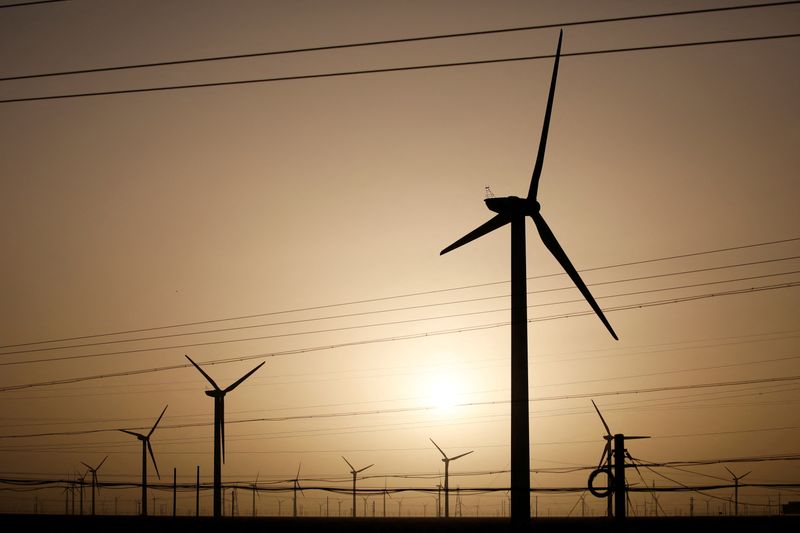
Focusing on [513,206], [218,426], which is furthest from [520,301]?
[218,426]

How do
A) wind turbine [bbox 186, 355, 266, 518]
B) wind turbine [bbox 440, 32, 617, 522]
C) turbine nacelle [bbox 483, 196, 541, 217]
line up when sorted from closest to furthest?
1. wind turbine [bbox 440, 32, 617, 522]
2. turbine nacelle [bbox 483, 196, 541, 217]
3. wind turbine [bbox 186, 355, 266, 518]

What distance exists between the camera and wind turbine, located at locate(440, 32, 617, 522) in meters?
29.6

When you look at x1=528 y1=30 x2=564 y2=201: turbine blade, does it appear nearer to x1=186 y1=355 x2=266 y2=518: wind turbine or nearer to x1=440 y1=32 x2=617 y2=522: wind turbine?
x1=440 y1=32 x2=617 y2=522: wind turbine

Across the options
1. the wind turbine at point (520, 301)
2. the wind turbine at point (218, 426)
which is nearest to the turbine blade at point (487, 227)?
the wind turbine at point (520, 301)

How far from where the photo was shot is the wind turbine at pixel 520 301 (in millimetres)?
29609

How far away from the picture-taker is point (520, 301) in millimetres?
32656

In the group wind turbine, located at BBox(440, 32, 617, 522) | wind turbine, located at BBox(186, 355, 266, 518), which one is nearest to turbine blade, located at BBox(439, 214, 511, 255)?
wind turbine, located at BBox(440, 32, 617, 522)

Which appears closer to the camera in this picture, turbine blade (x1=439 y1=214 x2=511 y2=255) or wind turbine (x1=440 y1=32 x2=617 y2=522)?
wind turbine (x1=440 y1=32 x2=617 y2=522)

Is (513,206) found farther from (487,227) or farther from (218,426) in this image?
(218,426)

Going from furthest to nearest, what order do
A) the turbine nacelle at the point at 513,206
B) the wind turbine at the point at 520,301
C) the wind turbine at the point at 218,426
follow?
the wind turbine at the point at 218,426, the turbine nacelle at the point at 513,206, the wind turbine at the point at 520,301

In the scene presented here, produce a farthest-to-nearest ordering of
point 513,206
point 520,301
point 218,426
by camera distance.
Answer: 1. point 218,426
2. point 513,206
3. point 520,301

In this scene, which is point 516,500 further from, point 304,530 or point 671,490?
point 304,530

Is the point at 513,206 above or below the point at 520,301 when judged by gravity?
above

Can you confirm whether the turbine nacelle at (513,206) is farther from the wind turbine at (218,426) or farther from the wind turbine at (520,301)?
the wind turbine at (218,426)
